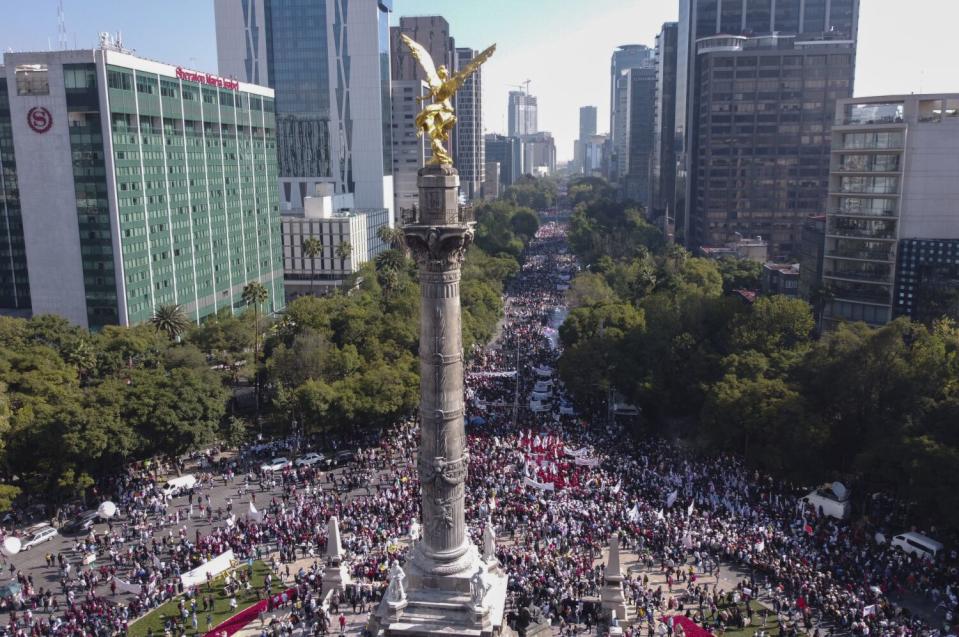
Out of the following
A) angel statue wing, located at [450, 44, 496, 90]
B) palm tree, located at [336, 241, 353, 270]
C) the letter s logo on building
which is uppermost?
the letter s logo on building

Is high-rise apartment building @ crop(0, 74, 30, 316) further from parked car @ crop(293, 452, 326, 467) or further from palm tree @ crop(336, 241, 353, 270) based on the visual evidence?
parked car @ crop(293, 452, 326, 467)

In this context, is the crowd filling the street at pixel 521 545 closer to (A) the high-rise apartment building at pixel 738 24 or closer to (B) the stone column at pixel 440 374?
(B) the stone column at pixel 440 374

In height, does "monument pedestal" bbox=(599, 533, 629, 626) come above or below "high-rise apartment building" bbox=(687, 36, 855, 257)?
below

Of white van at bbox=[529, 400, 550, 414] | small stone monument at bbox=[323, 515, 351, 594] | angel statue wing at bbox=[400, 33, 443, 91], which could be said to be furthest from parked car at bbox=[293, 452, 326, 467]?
angel statue wing at bbox=[400, 33, 443, 91]

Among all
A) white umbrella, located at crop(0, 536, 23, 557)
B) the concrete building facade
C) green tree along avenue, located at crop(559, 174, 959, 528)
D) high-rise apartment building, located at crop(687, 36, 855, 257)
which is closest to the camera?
white umbrella, located at crop(0, 536, 23, 557)

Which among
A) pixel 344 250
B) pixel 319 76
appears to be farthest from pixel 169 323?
pixel 319 76

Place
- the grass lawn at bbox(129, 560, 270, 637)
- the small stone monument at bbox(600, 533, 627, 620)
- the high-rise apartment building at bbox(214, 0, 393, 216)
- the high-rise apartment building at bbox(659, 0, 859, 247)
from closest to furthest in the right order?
1. the small stone monument at bbox(600, 533, 627, 620)
2. the grass lawn at bbox(129, 560, 270, 637)
3. the high-rise apartment building at bbox(659, 0, 859, 247)
4. the high-rise apartment building at bbox(214, 0, 393, 216)
